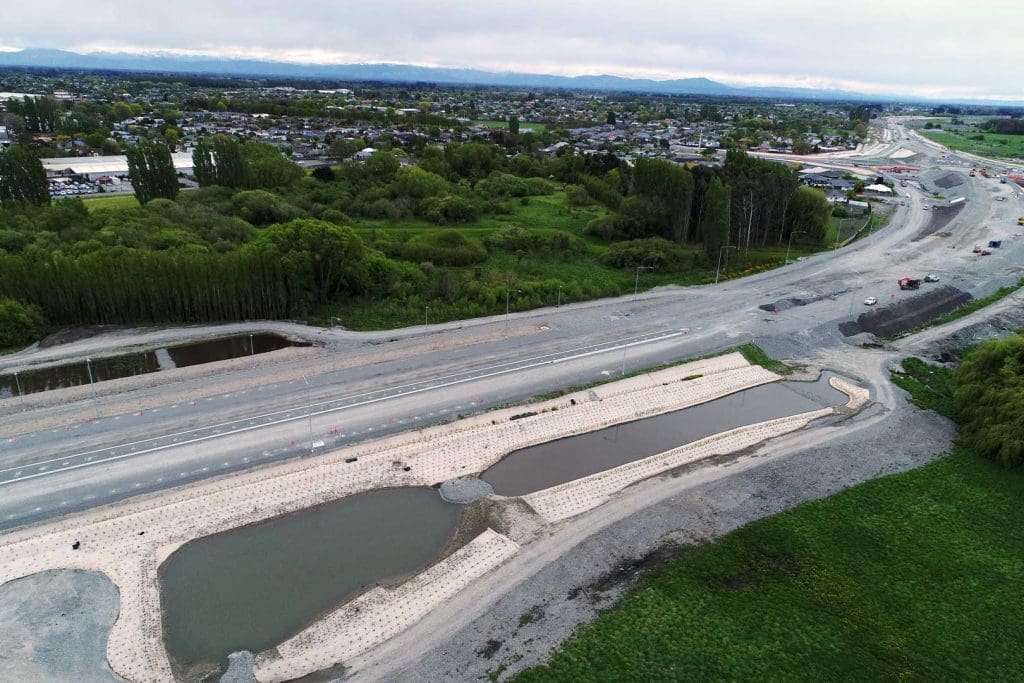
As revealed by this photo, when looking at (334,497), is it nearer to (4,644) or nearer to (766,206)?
(4,644)

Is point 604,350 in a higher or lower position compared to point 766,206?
lower

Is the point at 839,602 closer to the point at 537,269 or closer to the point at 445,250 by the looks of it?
the point at 537,269

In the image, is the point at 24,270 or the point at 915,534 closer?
the point at 915,534

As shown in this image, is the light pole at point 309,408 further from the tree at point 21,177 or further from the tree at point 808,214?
the tree at point 808,214

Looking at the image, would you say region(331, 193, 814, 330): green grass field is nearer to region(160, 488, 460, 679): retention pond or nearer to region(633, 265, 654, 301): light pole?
region(633, 265, 654, 301): light pole

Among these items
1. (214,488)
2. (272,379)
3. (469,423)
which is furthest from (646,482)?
(272,379)

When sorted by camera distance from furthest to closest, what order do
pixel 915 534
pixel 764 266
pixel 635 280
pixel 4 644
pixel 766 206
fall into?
pixel 766 206 → pixel 764 266 → pixel 635 280 → pixel 915 534 → pixel 4 644

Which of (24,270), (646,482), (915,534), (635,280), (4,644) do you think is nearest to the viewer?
(4,644)
